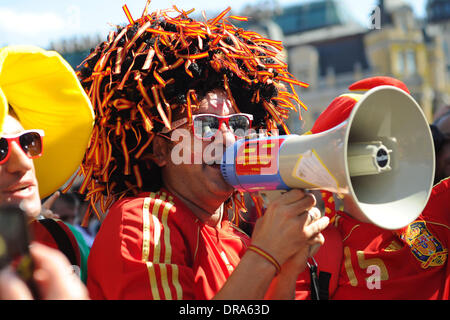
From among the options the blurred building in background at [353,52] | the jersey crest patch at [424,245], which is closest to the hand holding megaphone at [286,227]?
the jersey crest patch at [424,245]

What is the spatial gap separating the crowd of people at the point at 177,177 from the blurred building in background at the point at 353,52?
25.9 metres

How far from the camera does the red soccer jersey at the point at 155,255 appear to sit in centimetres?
166

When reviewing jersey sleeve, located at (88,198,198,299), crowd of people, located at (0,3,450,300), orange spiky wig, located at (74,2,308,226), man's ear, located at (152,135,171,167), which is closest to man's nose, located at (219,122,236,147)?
crowd of people, located at (0,3,450,300)

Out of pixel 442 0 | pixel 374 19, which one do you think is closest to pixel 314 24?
pixel 442 0

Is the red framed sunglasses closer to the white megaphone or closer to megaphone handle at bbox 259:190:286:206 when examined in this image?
the white megaphone

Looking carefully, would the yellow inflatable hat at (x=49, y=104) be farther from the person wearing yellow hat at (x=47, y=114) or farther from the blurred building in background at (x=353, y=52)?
the blurred building in background at (x=353, y=52)

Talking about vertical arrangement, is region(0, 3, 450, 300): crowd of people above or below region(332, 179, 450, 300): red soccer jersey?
above

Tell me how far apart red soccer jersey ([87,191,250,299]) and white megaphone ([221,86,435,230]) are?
0.27 meters

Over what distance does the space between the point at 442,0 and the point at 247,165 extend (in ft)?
140

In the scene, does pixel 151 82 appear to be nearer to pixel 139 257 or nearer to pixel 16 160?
pixel 16 160

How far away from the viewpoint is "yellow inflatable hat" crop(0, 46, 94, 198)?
1.94m

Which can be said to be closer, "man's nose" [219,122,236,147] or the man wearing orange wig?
the man wearing orange wig
